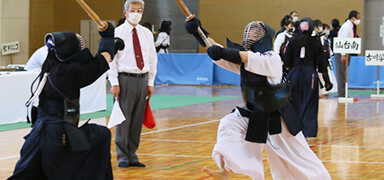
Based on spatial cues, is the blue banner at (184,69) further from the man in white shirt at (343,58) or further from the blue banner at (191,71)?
the man in white shirt at (343,58)

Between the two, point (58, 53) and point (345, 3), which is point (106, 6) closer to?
point (345, 3)

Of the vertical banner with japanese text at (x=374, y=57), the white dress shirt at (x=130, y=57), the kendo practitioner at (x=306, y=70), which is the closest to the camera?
the white dress shirt at (x=130, y=57)

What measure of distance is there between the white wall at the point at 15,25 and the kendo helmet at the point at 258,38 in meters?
19.3

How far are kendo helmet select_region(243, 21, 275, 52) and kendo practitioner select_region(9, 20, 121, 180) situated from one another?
5.28 ft

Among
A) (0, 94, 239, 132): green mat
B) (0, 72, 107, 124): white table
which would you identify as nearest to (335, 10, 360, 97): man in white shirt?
(0, 94, 239, 132): green mat

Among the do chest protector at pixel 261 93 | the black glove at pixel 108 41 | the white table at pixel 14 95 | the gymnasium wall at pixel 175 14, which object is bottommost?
the white table at pixel 14 95

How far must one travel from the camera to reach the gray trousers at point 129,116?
27.3ft

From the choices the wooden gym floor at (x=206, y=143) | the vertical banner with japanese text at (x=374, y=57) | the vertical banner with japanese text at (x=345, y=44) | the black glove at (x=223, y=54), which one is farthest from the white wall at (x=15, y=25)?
the black glove at (x=223, y=54)

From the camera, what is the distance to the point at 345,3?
26266 mm

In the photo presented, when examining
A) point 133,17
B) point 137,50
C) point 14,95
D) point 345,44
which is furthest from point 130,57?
point 345,44

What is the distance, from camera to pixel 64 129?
17.4ft

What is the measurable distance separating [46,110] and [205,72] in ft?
57.5

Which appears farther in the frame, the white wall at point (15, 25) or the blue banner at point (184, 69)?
the white wall at point (15, 25)

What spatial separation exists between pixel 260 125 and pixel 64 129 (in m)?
1.89
